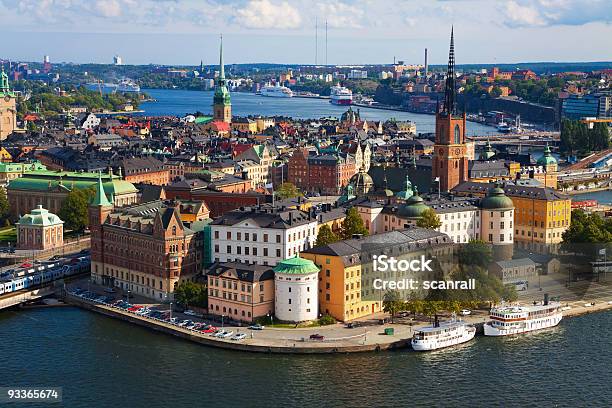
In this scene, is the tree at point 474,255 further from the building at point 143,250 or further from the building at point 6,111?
the building at point 6,111

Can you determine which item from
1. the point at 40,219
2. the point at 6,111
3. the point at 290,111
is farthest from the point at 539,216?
the point at 290,111

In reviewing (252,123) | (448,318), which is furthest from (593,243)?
(252,123)

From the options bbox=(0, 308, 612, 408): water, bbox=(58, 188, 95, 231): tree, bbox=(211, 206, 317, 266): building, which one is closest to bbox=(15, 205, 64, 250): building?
bbox=(58, 188, 95, 231): tree

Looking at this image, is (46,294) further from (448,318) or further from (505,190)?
(505,190)

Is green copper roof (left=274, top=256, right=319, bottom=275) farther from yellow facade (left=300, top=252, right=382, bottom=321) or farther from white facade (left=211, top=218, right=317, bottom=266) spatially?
white facade (left=211, top=218, right=317, bottom=266)

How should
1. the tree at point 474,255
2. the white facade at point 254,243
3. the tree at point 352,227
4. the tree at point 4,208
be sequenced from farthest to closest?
the tree at point 4,208 → the tree at point 352,227 → the white facade at point 254,243 → the tree at point 474,255

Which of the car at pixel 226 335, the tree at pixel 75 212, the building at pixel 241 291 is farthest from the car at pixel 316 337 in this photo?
the tree at pixel 75 212
